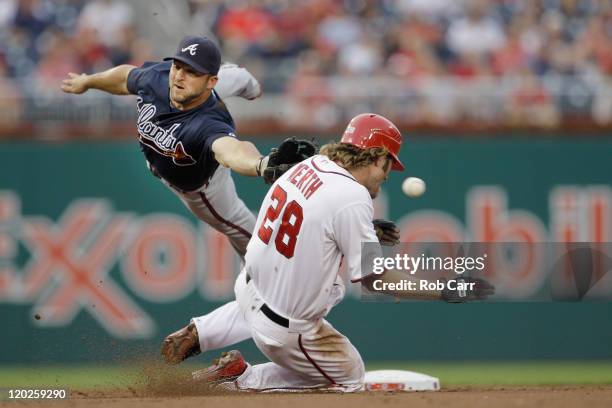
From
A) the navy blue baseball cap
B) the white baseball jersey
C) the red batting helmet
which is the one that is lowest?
the white baseball jersey

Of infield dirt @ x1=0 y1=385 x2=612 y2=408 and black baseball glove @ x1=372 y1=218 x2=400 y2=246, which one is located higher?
black baseball glove @ x1=372 y1=218 x2=400 y2=246

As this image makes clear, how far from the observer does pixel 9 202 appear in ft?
40.3

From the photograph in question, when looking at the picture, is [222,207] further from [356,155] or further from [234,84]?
[356,155]

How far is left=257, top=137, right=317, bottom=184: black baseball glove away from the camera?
659cm

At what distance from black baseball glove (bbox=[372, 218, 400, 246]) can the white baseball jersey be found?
50 cm

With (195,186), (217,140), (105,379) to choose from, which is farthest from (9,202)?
(217,140)

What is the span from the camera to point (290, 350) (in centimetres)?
702

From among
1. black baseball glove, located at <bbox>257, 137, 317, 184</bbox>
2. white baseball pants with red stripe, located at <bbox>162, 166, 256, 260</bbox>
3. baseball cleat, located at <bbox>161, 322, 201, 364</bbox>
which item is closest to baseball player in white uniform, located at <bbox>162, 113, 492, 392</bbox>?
black baseball glove, located at <bbox>257, 137, 317, 184</bbox>

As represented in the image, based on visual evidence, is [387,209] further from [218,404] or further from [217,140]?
[218,404]

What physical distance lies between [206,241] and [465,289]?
5987 mm

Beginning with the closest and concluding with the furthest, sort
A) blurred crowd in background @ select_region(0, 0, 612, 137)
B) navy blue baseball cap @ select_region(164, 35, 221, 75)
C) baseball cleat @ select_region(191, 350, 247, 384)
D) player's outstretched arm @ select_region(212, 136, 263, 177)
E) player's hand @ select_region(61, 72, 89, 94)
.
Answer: player's outstretched arm @ select_region(212, 136, 263, 177) < navy blue baseball cap @ select_region(164, 35, 221, 75) < baseball cleat @ select_region(191, 350, 247, 384) < player's hand @ select_region(61, 72, 89, 94) < blurred crowd in background @ select_region(0, 0, 612, 137)

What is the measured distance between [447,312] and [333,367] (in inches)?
211
